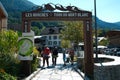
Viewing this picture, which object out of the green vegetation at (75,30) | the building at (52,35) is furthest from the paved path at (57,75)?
the building at (52,35)

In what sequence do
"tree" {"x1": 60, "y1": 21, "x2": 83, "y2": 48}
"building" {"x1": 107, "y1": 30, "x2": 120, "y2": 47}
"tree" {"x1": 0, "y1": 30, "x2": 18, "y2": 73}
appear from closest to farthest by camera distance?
"tree" {"x1": 0, "y1": 30, "x2": 18, "y2": 73} < "tree" {"x1": 60, "y1": 21, "x2": 83, "y2": 48} < "building" {"x1": 107, "y1": 30, "x2": 120, "y2": 47}

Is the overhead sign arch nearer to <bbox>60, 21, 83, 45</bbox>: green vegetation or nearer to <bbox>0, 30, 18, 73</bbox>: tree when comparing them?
<bbox>0, 30, 18, 73</bbox>: tree

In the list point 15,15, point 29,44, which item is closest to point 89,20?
point 29,44

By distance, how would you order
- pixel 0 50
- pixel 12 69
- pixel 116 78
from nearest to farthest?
1. pixel 116 78
2. pixel 12 69
3. pixel 0 50

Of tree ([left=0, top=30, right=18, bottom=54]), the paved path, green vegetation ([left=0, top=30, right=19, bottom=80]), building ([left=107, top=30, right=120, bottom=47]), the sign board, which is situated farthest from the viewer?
building ([left=107, top=30, right=120, bottom=47])

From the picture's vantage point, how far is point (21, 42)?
1994 centimetres

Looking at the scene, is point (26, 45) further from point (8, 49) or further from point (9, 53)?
point (8, 49)

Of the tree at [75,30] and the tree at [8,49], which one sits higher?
the tree at [75,30]

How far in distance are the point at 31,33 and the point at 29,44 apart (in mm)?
682

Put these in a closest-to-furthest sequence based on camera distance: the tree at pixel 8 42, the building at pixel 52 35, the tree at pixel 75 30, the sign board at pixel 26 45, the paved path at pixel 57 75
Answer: the paved path at pixel 57 75 → the sign board at pixel 26 45 → the tree at pixel 8 42 → the tree at pixel 75 30 → the building at pixel 52 35

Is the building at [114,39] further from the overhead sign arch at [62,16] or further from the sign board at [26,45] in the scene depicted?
the sign board at [26,45]

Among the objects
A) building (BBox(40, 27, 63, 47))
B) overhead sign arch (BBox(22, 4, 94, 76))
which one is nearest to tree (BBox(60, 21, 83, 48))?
overhead sign arch (BBox(22, 4, 94, 76))

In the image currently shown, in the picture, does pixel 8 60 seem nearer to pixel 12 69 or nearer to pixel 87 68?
pixel 12 69

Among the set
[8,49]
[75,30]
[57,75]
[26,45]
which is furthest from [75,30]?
[26,45]
